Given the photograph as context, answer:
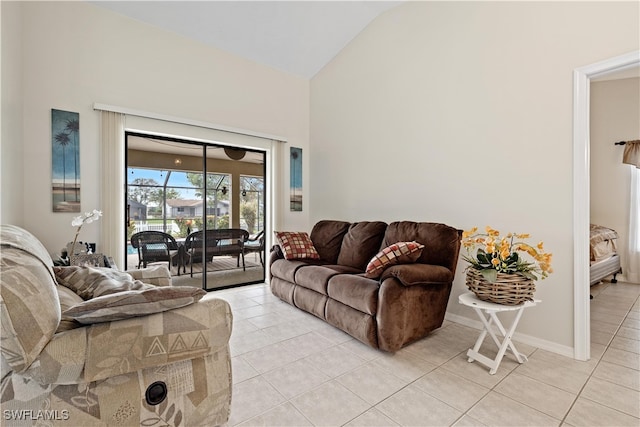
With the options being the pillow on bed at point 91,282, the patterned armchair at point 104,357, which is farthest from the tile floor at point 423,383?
the pillow on bed at point 91,282

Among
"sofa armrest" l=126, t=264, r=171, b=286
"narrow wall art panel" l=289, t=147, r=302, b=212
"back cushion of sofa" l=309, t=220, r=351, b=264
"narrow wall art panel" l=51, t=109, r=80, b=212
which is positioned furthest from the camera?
"narrow wall art panel" l=289, t=147, r=302, b=212

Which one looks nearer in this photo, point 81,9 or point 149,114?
point 81,9

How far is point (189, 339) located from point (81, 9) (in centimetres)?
375

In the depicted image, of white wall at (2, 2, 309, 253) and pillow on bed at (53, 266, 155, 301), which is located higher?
white wall at (2, 2, 309, 253)

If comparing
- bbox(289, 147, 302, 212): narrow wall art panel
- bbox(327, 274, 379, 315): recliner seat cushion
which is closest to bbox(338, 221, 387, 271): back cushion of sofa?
bbox(327, 274, 379, 315): recliner seat cushion

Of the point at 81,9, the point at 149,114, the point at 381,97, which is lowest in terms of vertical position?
the point at 149,114

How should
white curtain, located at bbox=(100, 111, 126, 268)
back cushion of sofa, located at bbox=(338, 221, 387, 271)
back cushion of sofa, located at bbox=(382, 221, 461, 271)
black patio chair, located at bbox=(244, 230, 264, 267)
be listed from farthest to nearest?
black patio chair, located at bbox=(244, 230, 264, 267) → back cushion of sofa, located at bbox=(338, 221, 387, 271) → white curtain, located at bbox=(100, 111, 126, 268) → back cushion of sofa, located at bbox=(382, 221, 461, 271)

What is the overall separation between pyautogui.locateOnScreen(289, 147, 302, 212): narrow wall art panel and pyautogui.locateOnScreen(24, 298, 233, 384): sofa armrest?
3.42 meters

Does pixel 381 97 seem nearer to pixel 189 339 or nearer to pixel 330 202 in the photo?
pixel 330 202

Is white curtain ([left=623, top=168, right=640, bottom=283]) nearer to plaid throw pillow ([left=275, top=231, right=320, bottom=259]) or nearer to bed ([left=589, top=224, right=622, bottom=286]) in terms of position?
bed ([left=589, top=224, right=622, bottom=286])

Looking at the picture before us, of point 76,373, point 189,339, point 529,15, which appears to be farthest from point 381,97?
point 76,373

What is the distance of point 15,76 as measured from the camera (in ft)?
8.15

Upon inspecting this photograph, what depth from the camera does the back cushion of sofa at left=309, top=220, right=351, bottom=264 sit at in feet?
12.1

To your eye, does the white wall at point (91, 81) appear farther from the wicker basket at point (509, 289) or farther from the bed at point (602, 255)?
the bed at point (602, 255)
